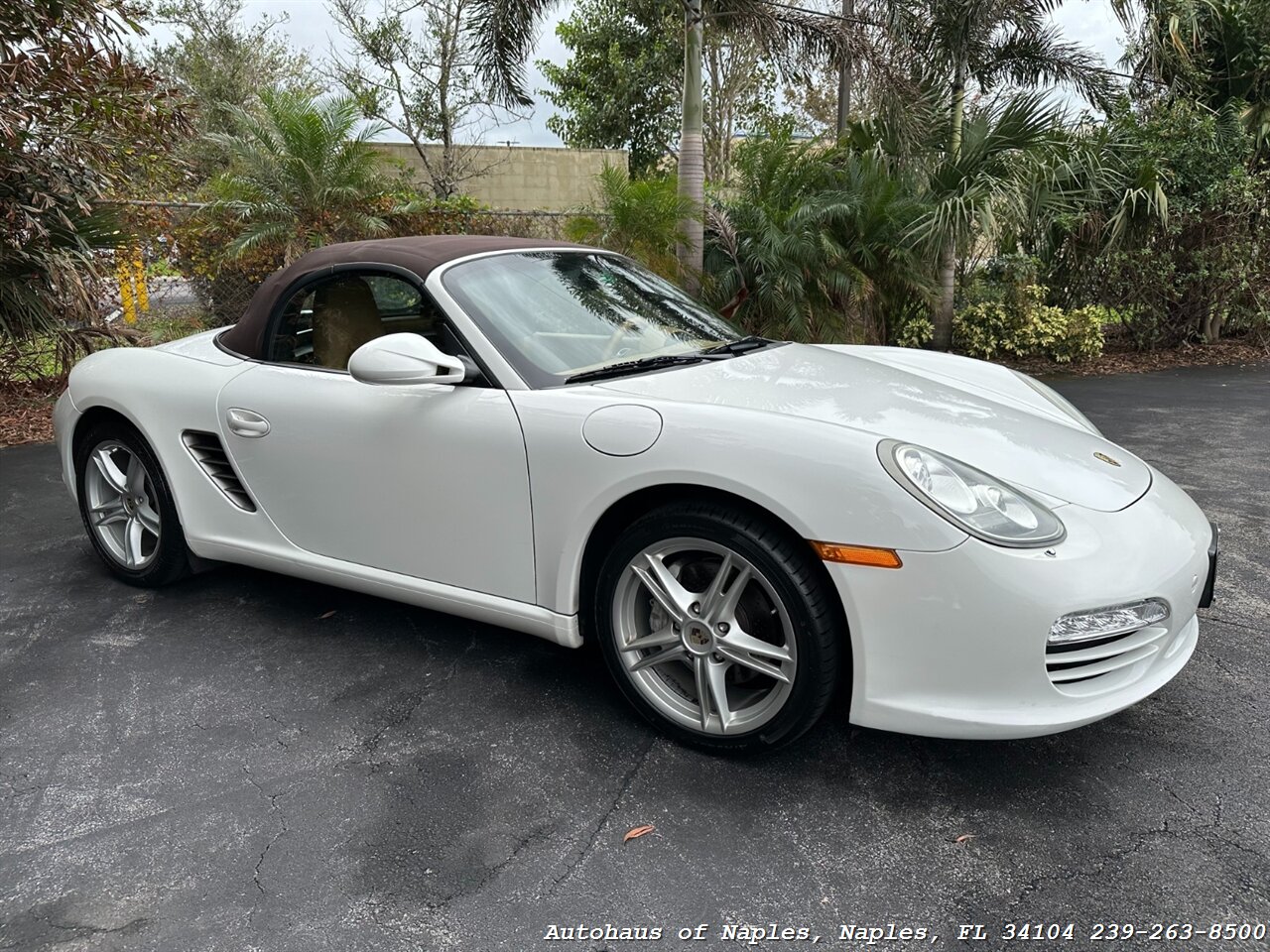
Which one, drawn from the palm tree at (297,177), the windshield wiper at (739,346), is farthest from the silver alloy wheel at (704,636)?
the palm tree at (297,177)

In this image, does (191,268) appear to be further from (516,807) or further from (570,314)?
(516,807)

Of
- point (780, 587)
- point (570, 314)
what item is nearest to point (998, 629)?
point (780, 587)

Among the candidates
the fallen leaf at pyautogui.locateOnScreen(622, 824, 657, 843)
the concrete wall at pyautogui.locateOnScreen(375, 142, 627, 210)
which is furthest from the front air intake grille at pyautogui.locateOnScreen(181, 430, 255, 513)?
the concrete wall at pyautogui.locateOnScreen(375, 142, 627, 210)

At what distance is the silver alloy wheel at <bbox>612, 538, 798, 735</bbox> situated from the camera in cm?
227

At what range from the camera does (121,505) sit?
12.2ft

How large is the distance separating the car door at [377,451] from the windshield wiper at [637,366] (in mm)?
253

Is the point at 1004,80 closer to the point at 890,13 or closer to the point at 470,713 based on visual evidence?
the point at 890,13

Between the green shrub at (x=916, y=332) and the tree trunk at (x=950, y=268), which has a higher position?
the tree trunk at (x=950, y=268)

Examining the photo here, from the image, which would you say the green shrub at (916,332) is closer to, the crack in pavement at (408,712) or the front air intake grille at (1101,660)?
the crack in pavement at (408,712)

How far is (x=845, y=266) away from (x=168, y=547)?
658cm

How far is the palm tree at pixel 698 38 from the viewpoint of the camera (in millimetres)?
8445

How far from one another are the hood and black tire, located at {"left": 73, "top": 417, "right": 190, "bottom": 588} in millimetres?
2037

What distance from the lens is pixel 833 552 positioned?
210cm

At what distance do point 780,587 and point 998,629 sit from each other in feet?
1.66
